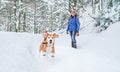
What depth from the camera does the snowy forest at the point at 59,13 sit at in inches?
849

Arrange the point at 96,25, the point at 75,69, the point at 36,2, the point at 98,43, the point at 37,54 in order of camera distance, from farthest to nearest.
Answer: the point at 36,2
the point at 96,25
the point at 98,43
the point at 37,54
the point at 75,69

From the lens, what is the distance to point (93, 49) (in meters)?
13.7

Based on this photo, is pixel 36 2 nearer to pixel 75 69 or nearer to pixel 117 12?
pixel 117 12

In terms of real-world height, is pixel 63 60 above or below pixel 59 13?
below

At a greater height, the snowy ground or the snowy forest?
the snowy forest

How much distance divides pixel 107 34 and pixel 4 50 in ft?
27.6

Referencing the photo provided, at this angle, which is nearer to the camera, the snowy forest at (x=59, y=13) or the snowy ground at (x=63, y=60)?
the snowy ground at (x=63, y=60)

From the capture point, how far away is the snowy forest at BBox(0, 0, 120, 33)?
21.6 meters

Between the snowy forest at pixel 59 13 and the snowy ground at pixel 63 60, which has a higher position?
the snowy forest at pixel 59 13

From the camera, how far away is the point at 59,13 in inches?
1837

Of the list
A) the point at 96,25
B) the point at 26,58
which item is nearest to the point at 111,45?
the point at 26,58

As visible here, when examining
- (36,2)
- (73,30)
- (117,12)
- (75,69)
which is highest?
(36,2)

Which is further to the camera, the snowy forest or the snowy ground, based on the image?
the snowy forest

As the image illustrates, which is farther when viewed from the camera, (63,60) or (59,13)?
(59,13)
